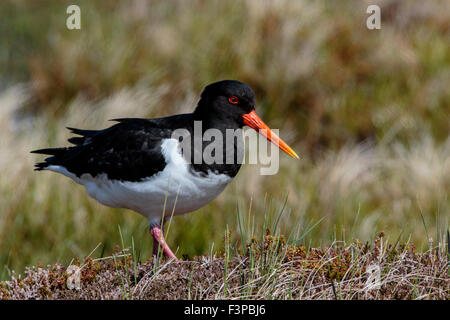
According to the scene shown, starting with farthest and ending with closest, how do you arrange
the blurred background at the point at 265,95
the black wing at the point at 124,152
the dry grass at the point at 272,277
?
the blurred background at the point at 265,95 → the black wing at the point at 124,152 → the dry grass at the point at 272,277

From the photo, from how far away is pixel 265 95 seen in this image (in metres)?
10.5

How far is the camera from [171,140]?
4.50 meters

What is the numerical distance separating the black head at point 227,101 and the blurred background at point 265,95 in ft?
7.74

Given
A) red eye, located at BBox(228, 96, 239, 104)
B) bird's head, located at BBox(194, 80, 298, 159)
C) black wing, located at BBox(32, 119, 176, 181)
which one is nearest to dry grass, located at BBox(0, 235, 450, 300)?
black wing, located at BBox(32, 119, 176, 181)

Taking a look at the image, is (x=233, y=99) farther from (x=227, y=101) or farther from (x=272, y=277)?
(x=272, y=277)

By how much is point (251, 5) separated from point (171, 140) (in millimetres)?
7217

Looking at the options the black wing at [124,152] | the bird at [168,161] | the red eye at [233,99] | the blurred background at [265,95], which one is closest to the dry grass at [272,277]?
the bird at [168,161]

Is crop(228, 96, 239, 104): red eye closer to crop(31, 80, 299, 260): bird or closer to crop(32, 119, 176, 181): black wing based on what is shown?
crop(31, 80, 299, 260): bird

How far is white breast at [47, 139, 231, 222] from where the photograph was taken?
4363mm

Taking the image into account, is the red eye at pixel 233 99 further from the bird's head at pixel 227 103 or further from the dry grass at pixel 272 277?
the dry grass at pixel 272 277

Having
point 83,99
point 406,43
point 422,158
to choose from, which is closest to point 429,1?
point 406,43

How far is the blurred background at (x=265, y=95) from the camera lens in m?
7.24

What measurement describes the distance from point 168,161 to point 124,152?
48 cm
